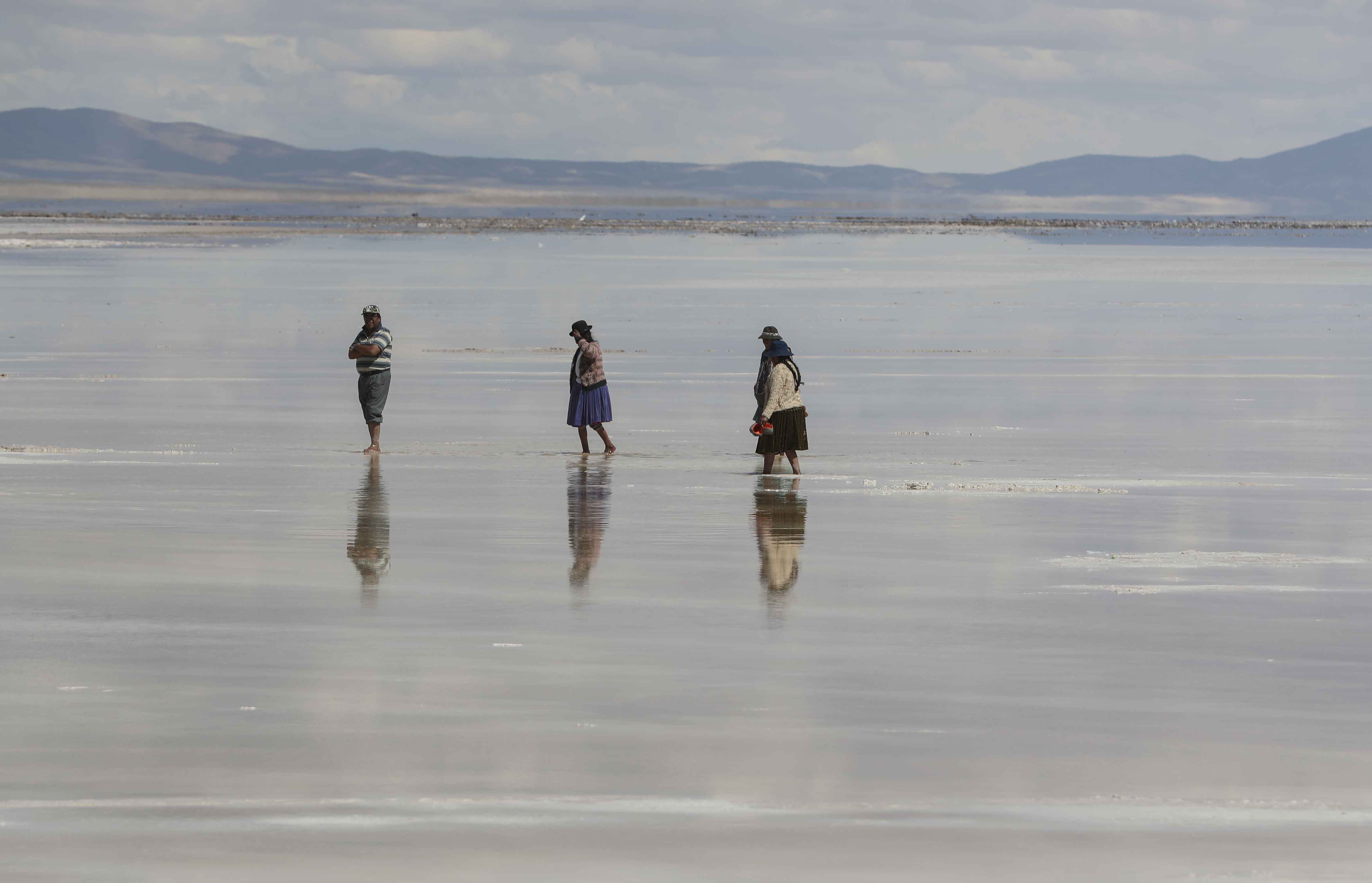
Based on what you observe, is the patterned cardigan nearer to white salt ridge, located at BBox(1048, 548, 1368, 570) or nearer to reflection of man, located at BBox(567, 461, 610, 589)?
reflection of man, located at BBox(567, 461, 610, 589)

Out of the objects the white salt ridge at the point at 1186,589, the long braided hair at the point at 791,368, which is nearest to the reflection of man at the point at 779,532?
the long braided hair at the point at 791,368

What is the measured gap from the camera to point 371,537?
536 inches

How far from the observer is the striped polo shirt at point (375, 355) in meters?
19.3

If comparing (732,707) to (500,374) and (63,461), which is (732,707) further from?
(500,374)

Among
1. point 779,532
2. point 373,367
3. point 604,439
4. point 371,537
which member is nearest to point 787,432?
point 604,439

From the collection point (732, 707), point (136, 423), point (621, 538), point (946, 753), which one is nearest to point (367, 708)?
point (732, 707)

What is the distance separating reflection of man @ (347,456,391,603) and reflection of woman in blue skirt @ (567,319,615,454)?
8.00 feet

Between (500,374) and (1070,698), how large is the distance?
64.7ft

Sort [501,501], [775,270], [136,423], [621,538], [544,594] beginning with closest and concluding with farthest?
[544,594]
[621,538]
[501,501]
[136,423]
[775,270]

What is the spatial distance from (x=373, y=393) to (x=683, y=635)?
30.6 ft

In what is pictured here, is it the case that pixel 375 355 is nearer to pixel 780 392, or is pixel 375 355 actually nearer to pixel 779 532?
pixel 780 392

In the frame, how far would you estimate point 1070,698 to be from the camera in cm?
902

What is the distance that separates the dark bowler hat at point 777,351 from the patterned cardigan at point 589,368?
78.9 inches

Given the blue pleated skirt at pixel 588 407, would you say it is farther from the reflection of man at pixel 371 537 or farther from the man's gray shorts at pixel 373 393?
the reflection of man at pixel 371 537
